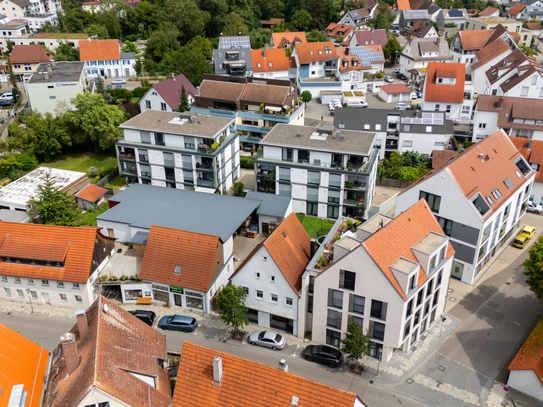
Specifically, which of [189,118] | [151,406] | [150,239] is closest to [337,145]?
[189,118]

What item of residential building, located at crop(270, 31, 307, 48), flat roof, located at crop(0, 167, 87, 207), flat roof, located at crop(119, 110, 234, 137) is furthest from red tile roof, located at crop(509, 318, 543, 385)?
residential building, located at crop(270, 31, 307, 48)

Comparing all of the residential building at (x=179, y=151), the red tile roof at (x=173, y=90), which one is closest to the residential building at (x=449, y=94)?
the residential building at (x=179, y=151)

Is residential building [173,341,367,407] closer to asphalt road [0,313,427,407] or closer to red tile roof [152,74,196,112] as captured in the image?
asphalt road [0,313,427,407]

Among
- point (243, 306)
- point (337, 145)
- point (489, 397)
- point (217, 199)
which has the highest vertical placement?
point (337, 145)

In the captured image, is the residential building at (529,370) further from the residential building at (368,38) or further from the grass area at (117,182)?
the residential building at (368,38)

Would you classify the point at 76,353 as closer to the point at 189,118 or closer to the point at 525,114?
the point at 189,118

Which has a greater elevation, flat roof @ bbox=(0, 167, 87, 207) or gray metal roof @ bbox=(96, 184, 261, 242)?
gray metal roof @ bbox=(96, 184, 261, 242)

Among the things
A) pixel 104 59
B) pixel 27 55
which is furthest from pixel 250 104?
pixel 27 55
